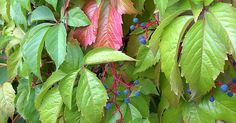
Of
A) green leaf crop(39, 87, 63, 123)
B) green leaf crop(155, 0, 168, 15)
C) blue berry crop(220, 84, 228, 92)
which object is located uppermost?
green leaf crop(155, 0, 168, 15)

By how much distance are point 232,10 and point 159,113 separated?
1.20ft

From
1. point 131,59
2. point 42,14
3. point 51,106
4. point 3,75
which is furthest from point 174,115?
point 3,75

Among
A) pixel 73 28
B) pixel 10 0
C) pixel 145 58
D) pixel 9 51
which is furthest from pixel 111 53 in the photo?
pixel 9 51

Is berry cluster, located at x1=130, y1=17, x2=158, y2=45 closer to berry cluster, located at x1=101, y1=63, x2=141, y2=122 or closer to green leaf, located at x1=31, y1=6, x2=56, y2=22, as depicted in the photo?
berry cluster, located at x1=101, y1=63, x2=141, y2=122

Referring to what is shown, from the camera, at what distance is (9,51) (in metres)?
1.18

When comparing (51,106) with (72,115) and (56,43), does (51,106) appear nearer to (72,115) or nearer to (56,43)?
(72,115)

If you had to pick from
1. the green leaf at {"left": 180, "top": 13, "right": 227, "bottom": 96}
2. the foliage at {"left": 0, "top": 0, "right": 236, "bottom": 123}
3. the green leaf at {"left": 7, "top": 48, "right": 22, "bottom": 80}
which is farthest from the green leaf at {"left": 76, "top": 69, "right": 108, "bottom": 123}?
the green leaf at {"left": 7, "top": 48, "right": 22, "bottom": 80}

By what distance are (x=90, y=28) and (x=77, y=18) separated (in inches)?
1.9

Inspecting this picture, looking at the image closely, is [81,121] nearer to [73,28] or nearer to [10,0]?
[73,28]

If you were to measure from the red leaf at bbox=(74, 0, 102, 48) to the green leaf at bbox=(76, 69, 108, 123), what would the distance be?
0.10 metres

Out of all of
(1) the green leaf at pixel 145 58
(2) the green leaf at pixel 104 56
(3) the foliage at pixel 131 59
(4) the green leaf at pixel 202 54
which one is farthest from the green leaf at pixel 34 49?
(4) the green leaf at pixel 202 54

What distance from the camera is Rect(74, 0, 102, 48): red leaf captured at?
906 mm

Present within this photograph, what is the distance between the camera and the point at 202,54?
28.3 inches

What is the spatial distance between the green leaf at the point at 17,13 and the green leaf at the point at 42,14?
0.03 meters
